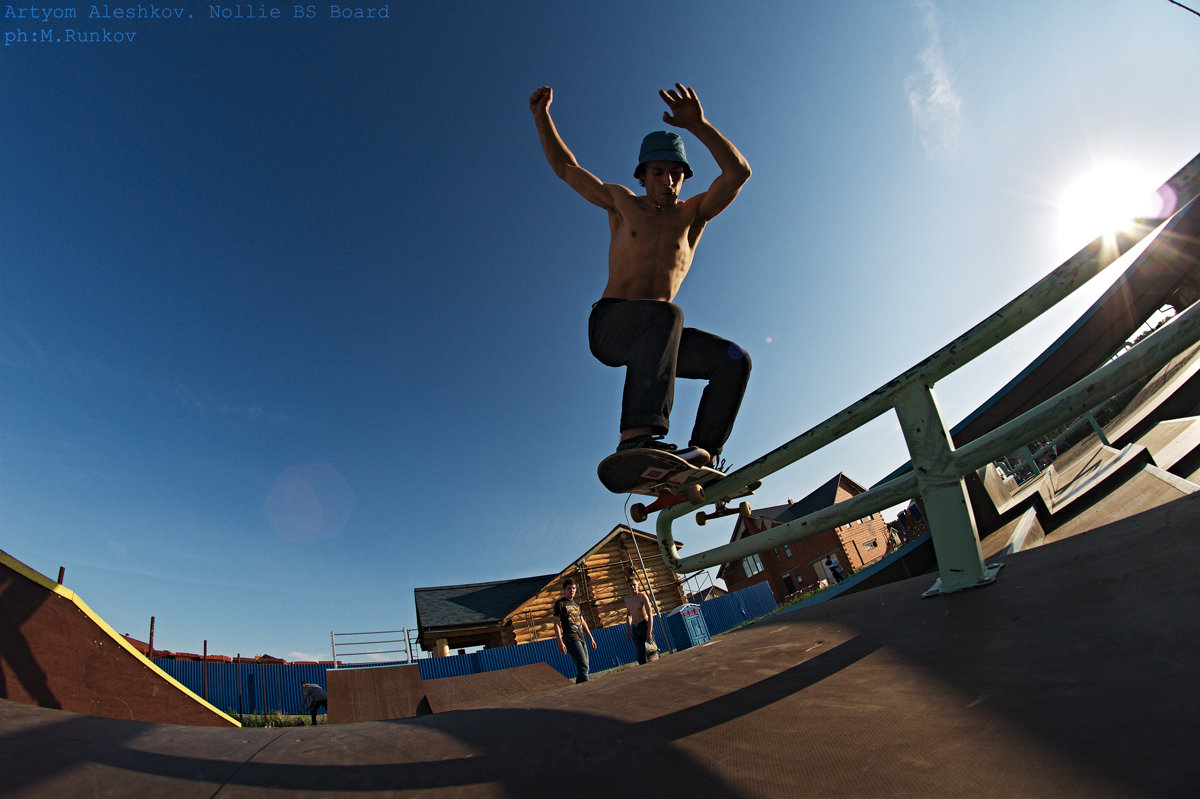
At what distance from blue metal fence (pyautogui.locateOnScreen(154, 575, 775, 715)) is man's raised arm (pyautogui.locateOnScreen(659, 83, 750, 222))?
11.4 m

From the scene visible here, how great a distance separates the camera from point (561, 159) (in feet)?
9.20

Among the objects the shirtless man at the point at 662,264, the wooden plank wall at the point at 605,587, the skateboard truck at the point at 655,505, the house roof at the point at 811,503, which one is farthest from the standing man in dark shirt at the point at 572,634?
the house roof at the point at 811,503

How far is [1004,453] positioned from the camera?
1559 millimetres

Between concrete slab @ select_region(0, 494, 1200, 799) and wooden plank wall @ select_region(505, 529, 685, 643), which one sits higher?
wooden plank wall @ select_region(505, 529, 685, 643)

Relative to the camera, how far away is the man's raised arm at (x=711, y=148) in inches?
95.7

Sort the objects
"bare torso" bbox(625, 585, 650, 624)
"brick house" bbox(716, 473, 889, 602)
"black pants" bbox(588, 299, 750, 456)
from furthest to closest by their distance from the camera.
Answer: "brick house" bbox(716, 473, 889, 602)
"bare torso" bbox(625, 585, 650, 624)
"black pants" bbox(588, 299, 750, 456)

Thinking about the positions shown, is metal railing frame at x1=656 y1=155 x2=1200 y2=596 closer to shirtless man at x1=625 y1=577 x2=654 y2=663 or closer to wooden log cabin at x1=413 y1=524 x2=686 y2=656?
shirtless man at x1=625 y1=577 x2=654 y2=663

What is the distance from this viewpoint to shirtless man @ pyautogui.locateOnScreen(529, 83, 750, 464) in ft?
7.93

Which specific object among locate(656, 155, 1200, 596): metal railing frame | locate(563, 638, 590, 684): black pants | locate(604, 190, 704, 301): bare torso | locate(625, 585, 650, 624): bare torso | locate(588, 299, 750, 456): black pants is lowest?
locate(563, 638, 590, 684): black pants

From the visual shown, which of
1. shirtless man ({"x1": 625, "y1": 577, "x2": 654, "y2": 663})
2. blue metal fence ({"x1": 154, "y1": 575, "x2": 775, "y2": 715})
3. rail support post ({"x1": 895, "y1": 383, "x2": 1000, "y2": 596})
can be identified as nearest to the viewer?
rail support post ({"x1": 895, "y1": 383, "x2": 1000, "y2": 596})

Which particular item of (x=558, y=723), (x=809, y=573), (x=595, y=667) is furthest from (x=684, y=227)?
(x=809, y=573)

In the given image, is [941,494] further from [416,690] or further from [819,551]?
[819,551]

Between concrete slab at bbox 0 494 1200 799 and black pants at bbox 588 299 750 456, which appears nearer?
concrete slab at bbox 0 494 1200 799

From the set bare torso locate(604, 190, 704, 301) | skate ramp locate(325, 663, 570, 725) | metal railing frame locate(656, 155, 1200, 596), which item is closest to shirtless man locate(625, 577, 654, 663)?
skate ramp locate(325, 663, 570, 725)
